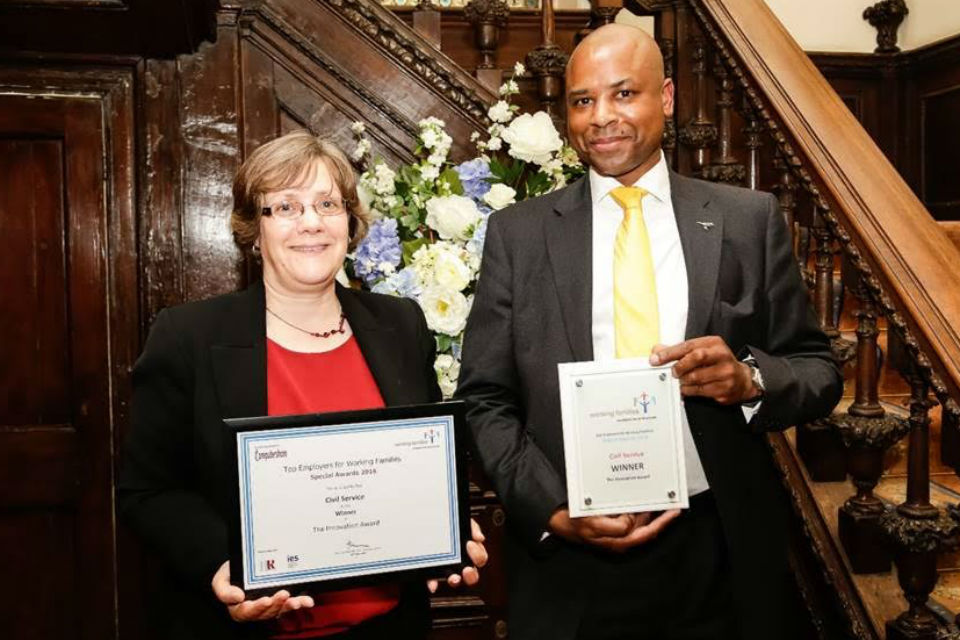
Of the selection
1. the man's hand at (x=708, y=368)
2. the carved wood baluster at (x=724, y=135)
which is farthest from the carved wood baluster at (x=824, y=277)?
the man's hand at (x=708, y=368)

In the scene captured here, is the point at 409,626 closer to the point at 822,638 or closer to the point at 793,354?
the point at 793,354

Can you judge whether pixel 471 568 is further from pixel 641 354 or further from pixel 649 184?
pixel 649 184

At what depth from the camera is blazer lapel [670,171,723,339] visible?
5.24 ft

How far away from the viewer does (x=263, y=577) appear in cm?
136

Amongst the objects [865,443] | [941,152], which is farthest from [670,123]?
[941,152]

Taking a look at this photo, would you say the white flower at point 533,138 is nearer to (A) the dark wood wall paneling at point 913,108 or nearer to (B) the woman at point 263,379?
(B) the woman at point 263,379

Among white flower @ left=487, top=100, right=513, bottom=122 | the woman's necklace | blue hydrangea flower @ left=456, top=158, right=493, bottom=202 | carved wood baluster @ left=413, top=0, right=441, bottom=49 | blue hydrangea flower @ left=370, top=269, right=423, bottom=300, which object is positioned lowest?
the woman's necklace

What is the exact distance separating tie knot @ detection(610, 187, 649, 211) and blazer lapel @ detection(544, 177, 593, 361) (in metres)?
0.06

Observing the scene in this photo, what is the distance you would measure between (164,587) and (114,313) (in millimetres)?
1357

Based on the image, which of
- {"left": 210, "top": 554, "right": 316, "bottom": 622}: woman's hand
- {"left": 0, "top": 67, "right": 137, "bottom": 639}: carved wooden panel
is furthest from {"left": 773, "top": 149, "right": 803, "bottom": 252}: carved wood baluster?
{"left": 0, "top": 67, "right": 137, "bottom": 639}: carved wooden panel

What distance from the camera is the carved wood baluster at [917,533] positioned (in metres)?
1.97

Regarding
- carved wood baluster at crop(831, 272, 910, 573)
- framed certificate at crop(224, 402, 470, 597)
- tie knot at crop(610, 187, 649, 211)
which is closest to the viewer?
framed certificate at crop(224, 402, 470, 597)

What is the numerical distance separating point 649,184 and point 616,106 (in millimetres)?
172

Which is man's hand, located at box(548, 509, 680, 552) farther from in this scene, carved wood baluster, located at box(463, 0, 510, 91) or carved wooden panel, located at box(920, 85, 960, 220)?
carved wooden panel, located at box(920, 85, 960, 220)
